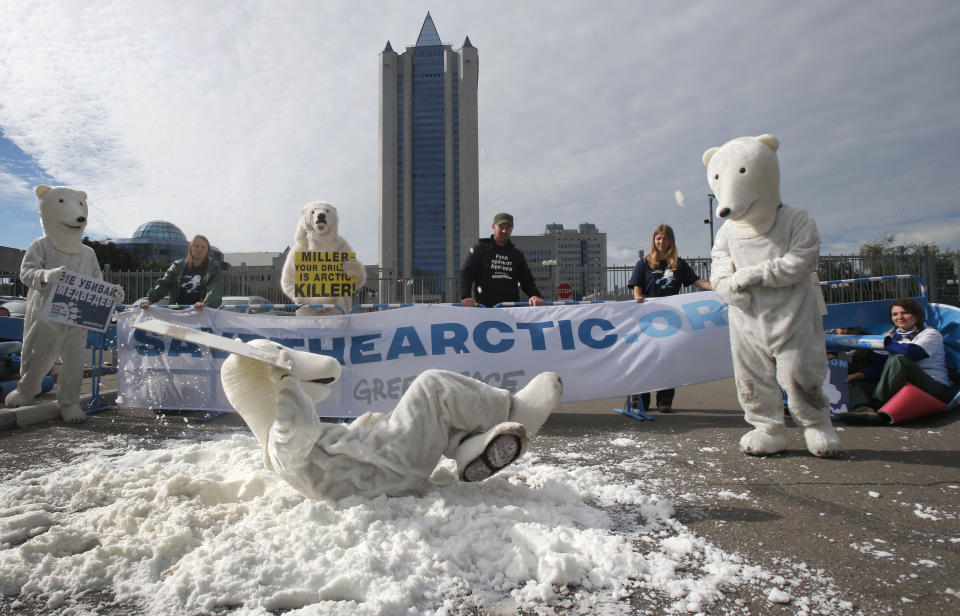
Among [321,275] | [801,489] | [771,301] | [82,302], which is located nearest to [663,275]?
[771,301]

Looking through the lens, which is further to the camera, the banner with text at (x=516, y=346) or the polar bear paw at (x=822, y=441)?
the banner with text at (x=516, y=346)

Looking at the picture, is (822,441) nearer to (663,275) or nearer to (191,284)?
(663,275)

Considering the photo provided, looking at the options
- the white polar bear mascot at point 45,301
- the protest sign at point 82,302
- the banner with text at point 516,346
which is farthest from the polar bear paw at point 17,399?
the banner with text at point 516,346

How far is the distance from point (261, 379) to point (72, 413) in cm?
414

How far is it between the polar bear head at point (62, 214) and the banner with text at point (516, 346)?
1.27 metres

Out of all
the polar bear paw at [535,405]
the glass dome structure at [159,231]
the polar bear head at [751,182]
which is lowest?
the polar bear paw at [535,405]

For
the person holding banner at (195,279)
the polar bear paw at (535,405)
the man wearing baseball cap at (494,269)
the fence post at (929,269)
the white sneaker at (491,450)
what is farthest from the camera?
the fence post at (929,269)

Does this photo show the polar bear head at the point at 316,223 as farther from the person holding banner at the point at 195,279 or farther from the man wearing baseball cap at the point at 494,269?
the man wearing baseball cap at the point at 494,269

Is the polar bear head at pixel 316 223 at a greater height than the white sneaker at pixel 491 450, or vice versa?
the polar bear head at pixel 316 223

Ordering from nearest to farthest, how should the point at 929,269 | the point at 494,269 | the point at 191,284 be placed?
the point at 494,269
the point at 191,284
the point at 929,269

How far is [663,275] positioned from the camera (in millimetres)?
5746

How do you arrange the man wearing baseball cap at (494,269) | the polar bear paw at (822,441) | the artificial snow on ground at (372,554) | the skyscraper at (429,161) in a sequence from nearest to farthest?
the artificial snow on ground at (372,554)
the polar bear paw at (822,441)
the man wearing baseball cap at (494,269)
the skyscraper at (429,161)

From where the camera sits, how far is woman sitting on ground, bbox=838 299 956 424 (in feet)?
15.1

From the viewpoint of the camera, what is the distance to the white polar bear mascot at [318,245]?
18.8ft
